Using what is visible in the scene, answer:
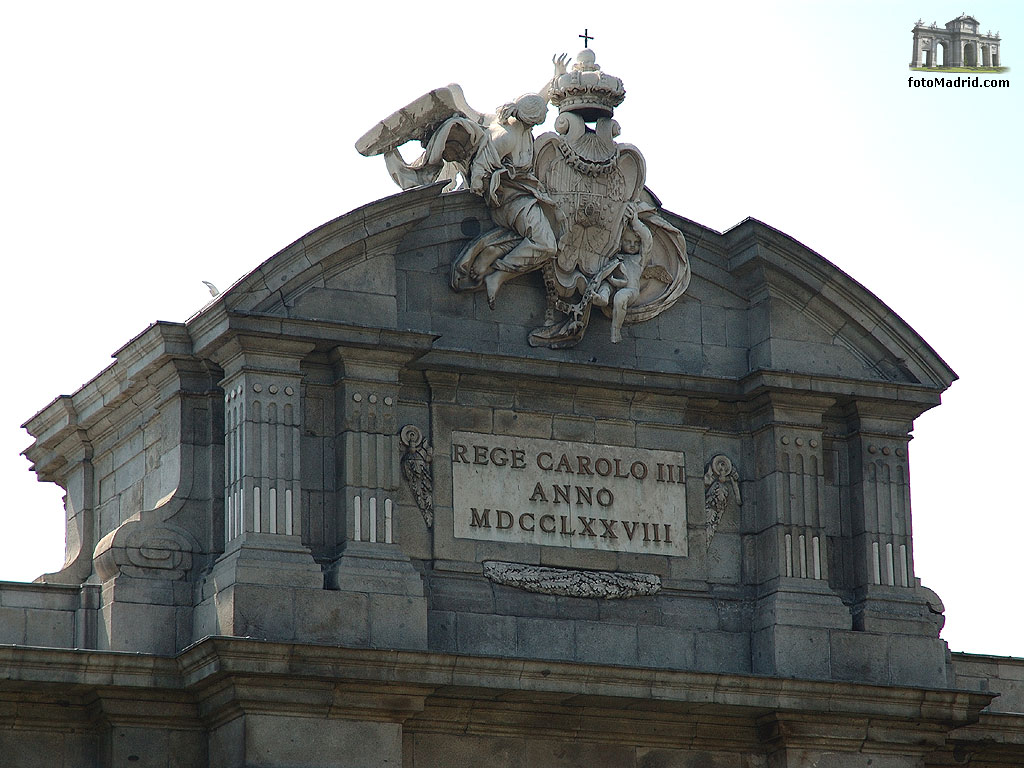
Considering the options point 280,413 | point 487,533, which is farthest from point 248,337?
point 487,533

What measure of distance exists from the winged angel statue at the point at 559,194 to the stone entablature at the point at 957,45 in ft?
13.1

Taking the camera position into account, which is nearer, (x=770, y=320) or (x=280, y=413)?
(x=280, y=413)

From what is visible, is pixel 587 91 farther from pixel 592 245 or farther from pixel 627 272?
pixel 627 272

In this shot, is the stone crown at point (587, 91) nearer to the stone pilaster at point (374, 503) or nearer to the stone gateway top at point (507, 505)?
the stone gateway top at point (507, 505)

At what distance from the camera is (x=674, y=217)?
25875 millimetres

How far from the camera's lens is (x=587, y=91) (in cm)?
2573

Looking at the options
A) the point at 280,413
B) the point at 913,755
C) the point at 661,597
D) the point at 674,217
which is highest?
the point at 674,217

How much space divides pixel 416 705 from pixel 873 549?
526 centimetres

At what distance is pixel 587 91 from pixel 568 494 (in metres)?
4.09

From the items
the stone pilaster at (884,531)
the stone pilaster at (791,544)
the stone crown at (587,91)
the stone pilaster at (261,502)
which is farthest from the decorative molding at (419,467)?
the stone pilaster at (884,531)

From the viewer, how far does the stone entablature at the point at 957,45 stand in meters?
27.8

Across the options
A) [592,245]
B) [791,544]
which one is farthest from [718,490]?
[592,245]

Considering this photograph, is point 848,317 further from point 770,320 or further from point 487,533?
point 487,533

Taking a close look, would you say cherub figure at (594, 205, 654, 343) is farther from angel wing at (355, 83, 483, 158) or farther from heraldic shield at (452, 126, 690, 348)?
angel wing at (355, 83, 483, 158)
